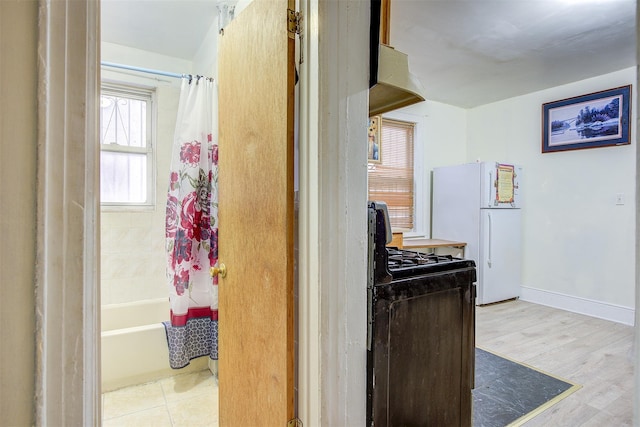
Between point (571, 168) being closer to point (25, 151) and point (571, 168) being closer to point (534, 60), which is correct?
point (534, 60)

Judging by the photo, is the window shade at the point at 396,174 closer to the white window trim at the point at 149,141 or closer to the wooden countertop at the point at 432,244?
the wooden countertop at the point at 432,244

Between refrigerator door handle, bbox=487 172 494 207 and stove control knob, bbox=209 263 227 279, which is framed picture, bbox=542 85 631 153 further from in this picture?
stove control knob, bbox=209 263 227 279

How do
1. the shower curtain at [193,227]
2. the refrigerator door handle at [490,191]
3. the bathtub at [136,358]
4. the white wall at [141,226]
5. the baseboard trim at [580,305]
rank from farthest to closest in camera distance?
the refrigerator door handle at [490,191]
the baseboard trim at [580,305]
the white wall at [141,226]
the shower curtain at [193,227]
the bathtub at [136,358]

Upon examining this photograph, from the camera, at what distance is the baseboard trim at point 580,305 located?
340 centimetres

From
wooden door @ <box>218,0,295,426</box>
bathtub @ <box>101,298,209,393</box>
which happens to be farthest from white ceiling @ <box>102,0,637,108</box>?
bathtub @ <box>101,298,209,393</box>

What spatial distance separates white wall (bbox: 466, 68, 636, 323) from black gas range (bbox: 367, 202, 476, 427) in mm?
3101

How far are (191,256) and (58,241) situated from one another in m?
1.78

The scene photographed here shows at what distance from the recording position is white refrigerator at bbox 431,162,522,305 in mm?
3941

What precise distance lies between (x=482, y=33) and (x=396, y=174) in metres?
2.03

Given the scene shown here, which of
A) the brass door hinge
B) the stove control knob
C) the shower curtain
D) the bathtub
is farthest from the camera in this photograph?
the shower curtain

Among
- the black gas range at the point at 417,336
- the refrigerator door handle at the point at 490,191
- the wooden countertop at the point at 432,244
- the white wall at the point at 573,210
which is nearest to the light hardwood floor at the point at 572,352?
the white wall at the point at 573,210

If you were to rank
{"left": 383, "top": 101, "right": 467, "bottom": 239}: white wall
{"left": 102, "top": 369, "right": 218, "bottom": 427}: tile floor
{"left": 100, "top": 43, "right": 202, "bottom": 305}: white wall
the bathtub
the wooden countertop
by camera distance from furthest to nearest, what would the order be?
{"left": 383, "top": 101, "right": 467, "bottom": 239}: white wall → the wooden countertop → {"left": 100, "top": 43, "right": 202, "bottom": 305}: white wall → the bathtub → {"left": 102, "top": 369, "right": 218, "bottom": 427}: tile floor

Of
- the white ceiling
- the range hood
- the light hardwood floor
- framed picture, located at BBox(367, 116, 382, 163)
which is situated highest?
the white ceiling

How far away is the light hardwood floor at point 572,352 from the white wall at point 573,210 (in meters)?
0.29
